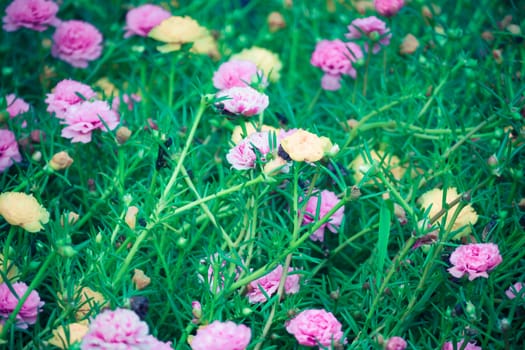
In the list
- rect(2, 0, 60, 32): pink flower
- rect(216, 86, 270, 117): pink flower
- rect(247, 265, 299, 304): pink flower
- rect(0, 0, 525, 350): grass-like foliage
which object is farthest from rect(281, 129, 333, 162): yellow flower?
rect(2, 0, 60, 32): pink flower

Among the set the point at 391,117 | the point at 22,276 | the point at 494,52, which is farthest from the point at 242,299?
the point at 494,52

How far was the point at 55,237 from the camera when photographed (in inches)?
36.8

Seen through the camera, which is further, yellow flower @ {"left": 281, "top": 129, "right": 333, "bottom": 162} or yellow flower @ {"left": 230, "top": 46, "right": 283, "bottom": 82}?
yellow flower @ {"left": 230, "top": 46, "right": 283, "bottom": 82}

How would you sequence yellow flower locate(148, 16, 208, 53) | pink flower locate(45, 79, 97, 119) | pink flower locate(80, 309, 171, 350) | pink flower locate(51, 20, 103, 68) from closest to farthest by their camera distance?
pink flower locate(80, 309, 171, 350), pink flower locate(45, 79, 97, 119), yellow flower locate(148, 16, 208, 53), pink flower locate(51, 20, 103, 68)

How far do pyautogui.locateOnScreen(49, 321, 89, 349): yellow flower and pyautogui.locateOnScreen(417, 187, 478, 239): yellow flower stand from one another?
22.2 inches

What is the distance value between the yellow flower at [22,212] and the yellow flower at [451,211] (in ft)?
2.03

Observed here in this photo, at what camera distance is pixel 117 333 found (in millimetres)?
753

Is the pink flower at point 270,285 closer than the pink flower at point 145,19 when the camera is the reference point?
→ Yes

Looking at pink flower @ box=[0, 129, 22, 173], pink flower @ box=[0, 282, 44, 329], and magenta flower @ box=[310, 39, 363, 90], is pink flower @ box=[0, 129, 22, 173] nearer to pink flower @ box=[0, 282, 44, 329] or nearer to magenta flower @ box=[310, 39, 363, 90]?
pink flower @ box=[0, 282, 44, 329]

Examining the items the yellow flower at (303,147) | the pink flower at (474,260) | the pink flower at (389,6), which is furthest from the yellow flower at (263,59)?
the pink flower at (474,260)

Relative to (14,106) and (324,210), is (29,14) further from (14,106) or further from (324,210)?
(324,210)

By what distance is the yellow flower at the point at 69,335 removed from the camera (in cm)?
80

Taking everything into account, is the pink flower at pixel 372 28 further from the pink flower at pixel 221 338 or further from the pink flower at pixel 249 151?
the pink flower at pixel 221 338

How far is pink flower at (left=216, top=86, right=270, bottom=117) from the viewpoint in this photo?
95 centimetres
